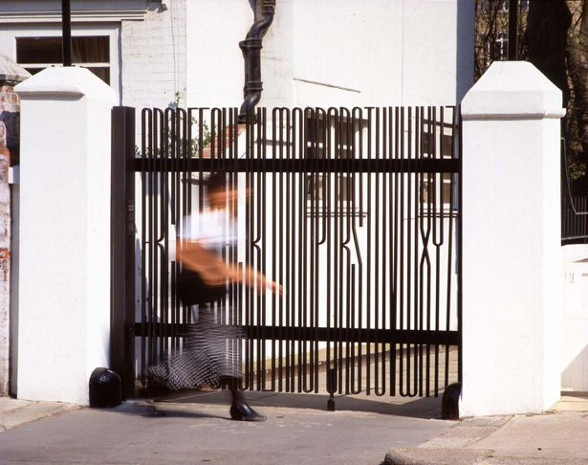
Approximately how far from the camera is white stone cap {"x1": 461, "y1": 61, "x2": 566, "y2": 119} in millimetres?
8922

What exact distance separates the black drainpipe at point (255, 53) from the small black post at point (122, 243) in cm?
481

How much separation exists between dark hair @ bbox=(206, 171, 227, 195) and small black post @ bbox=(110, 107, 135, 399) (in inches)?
27.0

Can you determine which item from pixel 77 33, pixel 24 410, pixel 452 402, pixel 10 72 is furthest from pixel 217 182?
pixel 77 33

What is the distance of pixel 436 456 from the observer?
284 inches

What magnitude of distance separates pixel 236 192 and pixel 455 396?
2.45 metres

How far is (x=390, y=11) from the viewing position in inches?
688

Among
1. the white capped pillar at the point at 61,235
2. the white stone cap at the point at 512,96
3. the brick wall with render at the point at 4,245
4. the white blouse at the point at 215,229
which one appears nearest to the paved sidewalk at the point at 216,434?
the white capped pillar at the point at 61,235

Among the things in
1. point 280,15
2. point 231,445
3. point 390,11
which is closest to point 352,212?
point 231,445

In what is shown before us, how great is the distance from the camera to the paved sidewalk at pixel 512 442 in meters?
7.11

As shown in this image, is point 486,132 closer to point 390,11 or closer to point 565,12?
point 390,11

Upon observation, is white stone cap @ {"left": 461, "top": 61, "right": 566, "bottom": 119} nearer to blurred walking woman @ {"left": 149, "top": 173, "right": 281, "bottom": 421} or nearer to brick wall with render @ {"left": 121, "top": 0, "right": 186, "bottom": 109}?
blurred walking woman @ {"left": 149, "top": 173, "right": 281, "bottom": 421}

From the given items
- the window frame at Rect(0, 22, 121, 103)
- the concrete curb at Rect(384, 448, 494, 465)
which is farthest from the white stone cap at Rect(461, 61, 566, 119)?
the window frame at Rect(0, 22, 121, 103)

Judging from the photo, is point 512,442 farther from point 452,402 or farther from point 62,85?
point 62,85

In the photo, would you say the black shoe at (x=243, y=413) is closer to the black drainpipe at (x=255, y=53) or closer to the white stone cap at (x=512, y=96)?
the white stone cap at (x=512, y=96)
